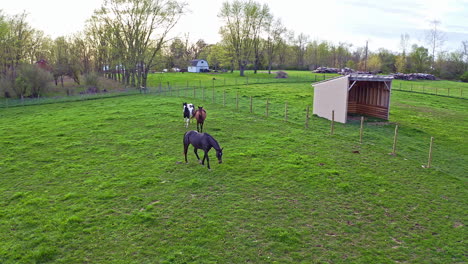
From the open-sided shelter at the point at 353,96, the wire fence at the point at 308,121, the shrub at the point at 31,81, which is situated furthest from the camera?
the shrub at the point at 31,81

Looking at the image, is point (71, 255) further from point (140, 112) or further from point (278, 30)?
point (278, 30)

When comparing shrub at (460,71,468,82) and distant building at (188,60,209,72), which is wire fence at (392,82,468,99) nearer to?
shrub at (460,71,468,82)

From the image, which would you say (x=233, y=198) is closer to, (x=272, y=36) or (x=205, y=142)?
(x=205, y=142)

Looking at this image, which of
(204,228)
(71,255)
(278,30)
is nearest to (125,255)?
(71,255)

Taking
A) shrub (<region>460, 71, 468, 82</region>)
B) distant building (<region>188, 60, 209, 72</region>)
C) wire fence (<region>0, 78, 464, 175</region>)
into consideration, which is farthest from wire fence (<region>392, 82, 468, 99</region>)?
distant building (<region>188, 60, 209, 72</region>)

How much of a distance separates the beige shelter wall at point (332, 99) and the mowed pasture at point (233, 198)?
9.64 feet

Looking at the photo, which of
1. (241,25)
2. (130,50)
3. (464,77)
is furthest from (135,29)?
(464,77)

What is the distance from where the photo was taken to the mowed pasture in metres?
7.76

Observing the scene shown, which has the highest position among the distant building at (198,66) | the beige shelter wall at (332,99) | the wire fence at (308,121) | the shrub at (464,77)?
the distant building at (198,66)

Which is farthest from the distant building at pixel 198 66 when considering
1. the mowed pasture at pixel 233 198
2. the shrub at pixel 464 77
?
the mowed pasture at pixel 233 198

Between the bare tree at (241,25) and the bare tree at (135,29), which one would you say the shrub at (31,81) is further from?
the bare tree at (241,25)

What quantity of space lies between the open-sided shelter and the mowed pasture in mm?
3273

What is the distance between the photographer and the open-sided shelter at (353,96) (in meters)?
22.2

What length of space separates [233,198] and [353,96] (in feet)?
65.3
